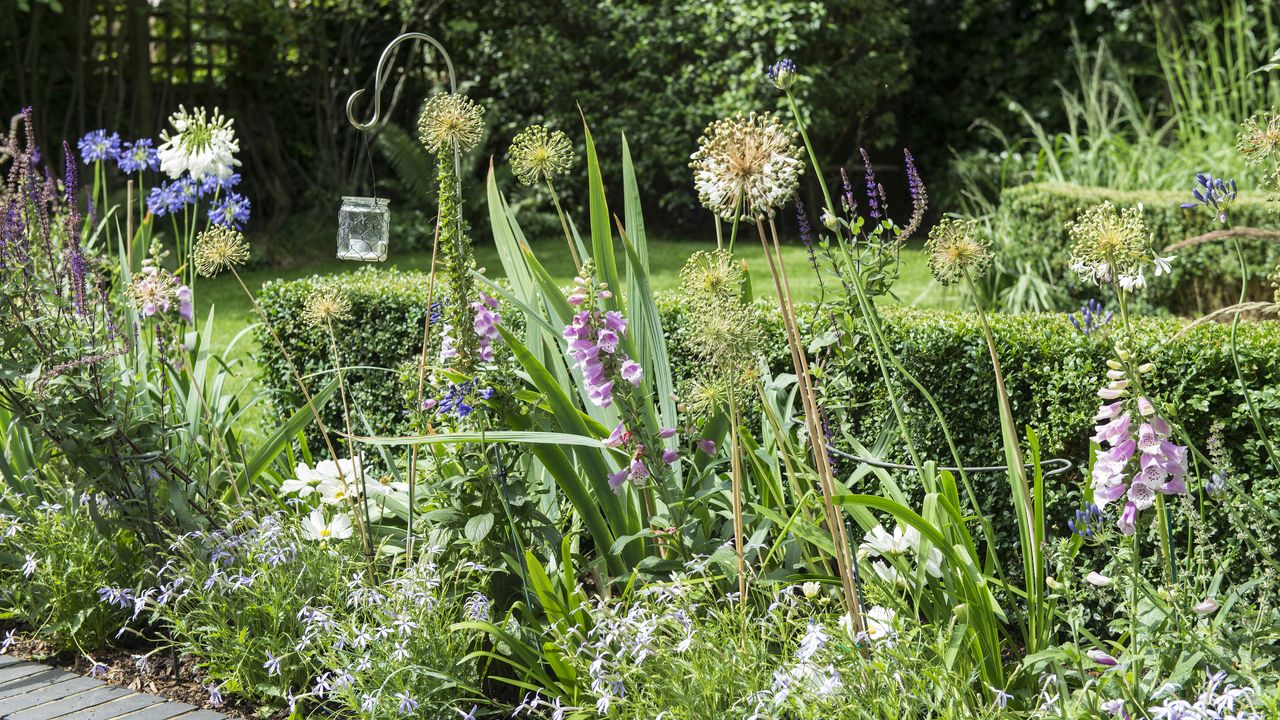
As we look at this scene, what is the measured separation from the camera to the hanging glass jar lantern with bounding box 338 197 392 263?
2664mm

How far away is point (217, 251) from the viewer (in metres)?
2.71

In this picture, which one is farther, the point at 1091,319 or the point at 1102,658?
the point at 1091,319

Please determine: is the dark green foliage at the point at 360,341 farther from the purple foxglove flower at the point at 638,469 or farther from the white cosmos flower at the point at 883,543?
the white cosmos flower at the point at 883,543

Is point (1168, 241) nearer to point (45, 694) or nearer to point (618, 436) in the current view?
point (618, 436)

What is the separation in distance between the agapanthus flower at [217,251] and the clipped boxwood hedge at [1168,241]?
3966mm

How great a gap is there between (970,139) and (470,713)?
937 cm

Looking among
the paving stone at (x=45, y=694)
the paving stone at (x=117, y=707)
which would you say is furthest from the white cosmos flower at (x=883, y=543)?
the paving stone at (x=45, y=694)

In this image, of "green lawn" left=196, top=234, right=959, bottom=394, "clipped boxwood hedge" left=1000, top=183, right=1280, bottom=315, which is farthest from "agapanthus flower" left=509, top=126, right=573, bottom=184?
"green lawn" left=196, top=234, right=959, bottom=394

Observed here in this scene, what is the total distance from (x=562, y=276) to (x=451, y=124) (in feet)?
17.2

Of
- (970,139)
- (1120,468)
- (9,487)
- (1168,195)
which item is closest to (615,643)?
(1120,468)

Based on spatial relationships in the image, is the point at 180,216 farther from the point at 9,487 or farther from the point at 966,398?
the point at 966,398

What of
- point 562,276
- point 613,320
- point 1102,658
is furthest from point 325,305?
point 562,276

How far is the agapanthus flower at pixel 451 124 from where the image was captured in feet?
8.30

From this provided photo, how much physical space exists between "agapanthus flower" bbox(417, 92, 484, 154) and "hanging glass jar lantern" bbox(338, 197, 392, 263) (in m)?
0.22
